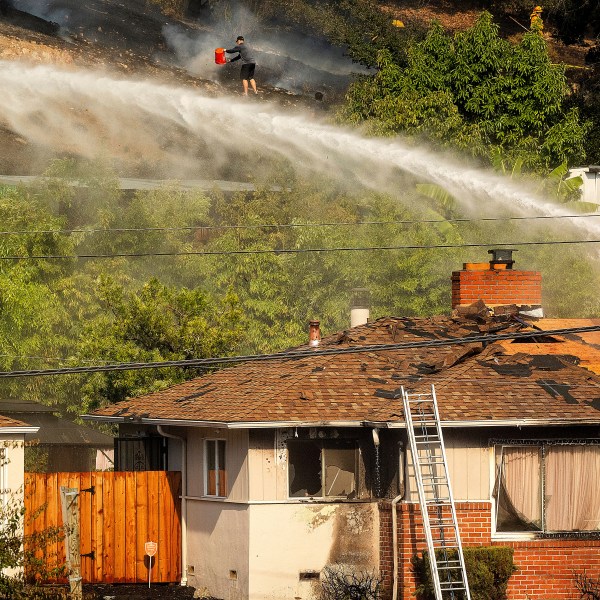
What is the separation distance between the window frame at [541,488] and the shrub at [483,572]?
479 millimetres

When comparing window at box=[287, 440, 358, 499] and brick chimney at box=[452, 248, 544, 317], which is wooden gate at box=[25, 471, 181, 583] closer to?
window at box=[287, 440, 358, 499]

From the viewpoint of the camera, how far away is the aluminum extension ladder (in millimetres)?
19609

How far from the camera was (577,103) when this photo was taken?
6091 cm

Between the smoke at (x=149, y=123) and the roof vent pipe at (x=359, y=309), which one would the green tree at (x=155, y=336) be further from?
the smoke at (x=149, y=123)

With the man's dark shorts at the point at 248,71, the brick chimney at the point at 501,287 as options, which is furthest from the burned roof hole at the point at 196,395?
Result: the man's dark shorts at the point at 248,71

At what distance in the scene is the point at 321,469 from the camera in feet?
71.0

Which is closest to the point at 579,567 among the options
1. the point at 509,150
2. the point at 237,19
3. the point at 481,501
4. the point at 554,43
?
the point at 481,501

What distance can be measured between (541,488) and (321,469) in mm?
3512

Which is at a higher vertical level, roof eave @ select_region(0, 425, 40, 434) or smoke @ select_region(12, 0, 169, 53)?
smoke @ select_region(12, 0, 169, 53)

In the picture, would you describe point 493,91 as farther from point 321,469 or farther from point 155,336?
point 321,469

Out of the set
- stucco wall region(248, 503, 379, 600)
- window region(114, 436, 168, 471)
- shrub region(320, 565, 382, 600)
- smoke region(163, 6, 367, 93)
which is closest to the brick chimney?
stucco wall region(248, 503, 379, 600)

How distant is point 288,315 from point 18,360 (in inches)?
381

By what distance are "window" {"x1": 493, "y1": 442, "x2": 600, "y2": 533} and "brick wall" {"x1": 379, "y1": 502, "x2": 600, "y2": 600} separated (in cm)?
28

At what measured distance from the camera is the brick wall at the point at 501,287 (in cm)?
2616
